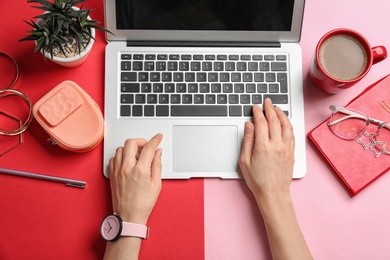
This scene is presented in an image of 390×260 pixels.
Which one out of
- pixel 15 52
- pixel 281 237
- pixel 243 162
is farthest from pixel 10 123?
pixel 281 237

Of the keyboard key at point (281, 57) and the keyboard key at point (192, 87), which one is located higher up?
the keyboard key at point (281, 57)

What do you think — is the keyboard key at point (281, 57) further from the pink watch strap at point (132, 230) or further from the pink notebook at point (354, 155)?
the pink watch strap at point (132, 230)

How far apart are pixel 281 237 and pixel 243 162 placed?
0.54 feet

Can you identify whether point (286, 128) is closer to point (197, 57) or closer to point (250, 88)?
point (250, 88)

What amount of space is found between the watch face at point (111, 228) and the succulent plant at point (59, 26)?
1.09 feet

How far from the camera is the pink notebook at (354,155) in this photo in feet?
2.70

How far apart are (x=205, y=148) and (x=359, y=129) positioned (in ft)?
1.08

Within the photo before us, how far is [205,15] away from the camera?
0.80m

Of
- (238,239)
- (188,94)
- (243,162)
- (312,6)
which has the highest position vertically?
(312,6)

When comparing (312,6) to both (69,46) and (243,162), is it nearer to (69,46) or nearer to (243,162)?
(243,162)

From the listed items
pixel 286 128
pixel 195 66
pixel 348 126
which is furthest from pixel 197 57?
pixel 348 126

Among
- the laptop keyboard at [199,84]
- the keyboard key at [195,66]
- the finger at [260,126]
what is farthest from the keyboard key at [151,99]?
the finger at [260,126]

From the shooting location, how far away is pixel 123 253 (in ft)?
2.52

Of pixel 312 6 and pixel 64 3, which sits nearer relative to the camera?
pixel 64 3
